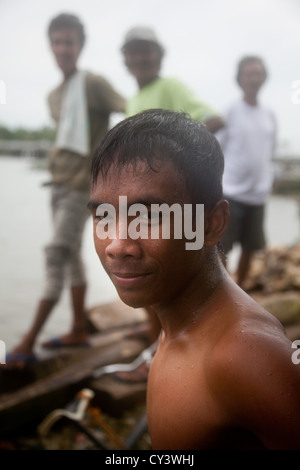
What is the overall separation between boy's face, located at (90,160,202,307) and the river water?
234 cm

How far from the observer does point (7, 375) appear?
2.98 meters

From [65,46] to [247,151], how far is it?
4.71 feet

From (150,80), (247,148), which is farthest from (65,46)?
(247,148)

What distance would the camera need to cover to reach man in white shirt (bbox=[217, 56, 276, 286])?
3.30m

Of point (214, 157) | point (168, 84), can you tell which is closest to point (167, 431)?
point (214, 157)

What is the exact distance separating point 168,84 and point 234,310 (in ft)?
5.81

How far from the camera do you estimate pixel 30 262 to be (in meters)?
6.69

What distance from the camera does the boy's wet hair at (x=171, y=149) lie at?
1062mm

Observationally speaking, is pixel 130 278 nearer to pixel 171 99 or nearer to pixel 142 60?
pixel 171 99

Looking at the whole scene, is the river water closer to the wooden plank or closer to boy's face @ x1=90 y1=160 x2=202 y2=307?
the wooden plank

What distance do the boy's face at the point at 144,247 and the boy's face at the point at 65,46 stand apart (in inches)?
90.8

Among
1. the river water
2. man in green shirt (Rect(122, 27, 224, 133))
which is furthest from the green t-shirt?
the river water

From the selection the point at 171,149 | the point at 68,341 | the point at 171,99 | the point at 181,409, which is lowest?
the point at 68,341
